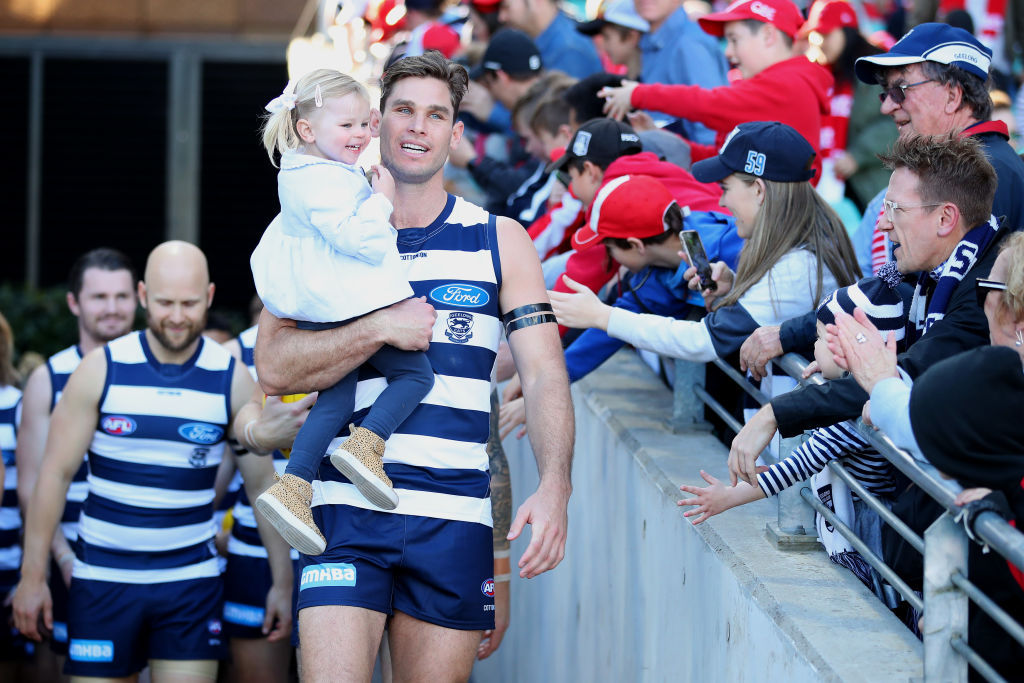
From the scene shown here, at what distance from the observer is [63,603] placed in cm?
626

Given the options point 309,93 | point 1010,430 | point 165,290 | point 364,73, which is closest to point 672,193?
point 309,93

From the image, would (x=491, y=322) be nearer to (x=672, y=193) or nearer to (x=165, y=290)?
(x=672, y=193)

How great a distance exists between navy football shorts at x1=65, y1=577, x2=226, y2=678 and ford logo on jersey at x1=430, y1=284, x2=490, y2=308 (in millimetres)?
2455

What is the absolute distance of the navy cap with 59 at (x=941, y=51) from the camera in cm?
374

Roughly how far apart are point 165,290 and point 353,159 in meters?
2.02

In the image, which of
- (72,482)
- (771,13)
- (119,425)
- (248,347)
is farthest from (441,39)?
(119,425)

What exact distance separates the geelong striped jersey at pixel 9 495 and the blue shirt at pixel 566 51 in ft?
→ 11.8

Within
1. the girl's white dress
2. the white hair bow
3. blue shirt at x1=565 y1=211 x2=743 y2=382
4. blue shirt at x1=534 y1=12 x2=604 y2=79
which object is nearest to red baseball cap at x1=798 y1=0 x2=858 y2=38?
blue shirt at x1=534 y1=12 x2=604 y2=79

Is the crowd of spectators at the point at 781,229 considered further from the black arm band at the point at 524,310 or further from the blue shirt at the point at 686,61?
the black arm band at the point at 524,310

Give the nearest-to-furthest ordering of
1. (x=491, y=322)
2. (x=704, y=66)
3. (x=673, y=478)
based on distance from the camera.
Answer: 1. (x=491, y=322)
2. (x=673, y=478)
3. (x=704, y=66)

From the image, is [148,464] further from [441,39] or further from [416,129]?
[441,39]

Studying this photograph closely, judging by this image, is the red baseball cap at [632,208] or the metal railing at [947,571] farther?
the red baseball cap at [632,208]

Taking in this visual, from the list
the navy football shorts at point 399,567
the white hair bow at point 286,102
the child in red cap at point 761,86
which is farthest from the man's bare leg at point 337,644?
the child in red cap at point 761,86

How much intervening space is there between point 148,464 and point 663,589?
2386mm
